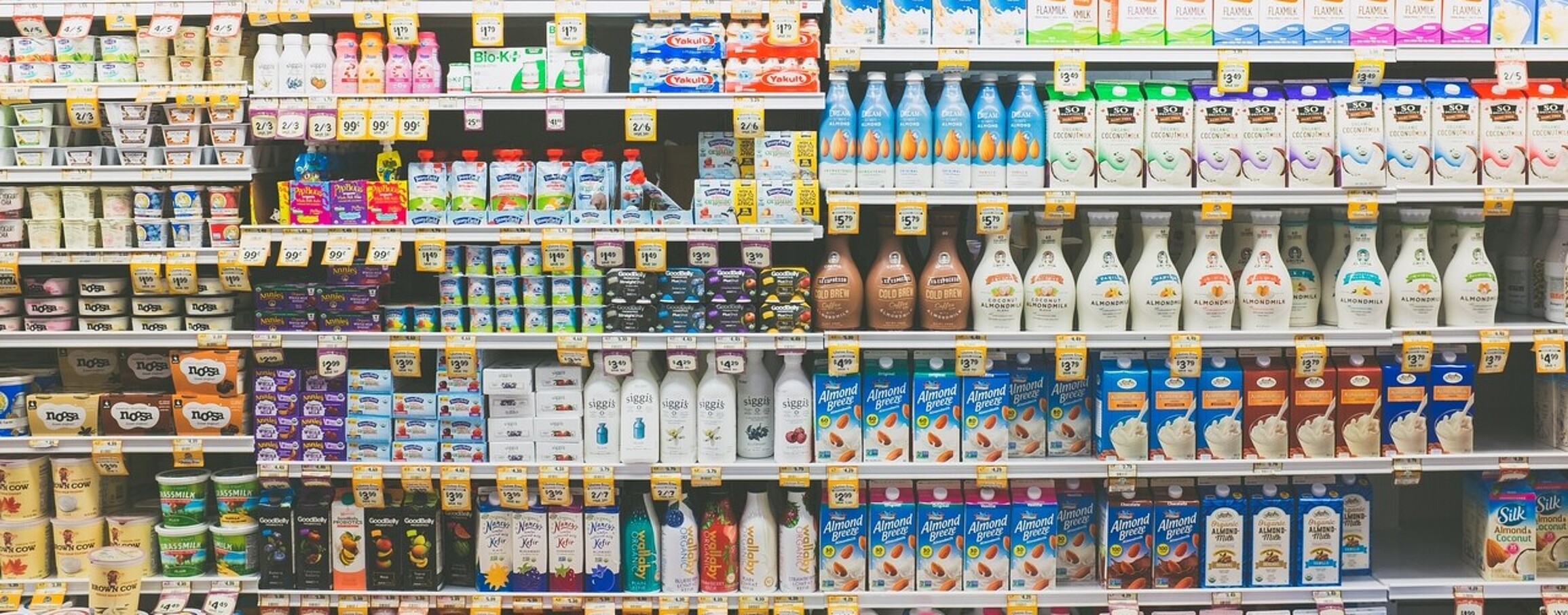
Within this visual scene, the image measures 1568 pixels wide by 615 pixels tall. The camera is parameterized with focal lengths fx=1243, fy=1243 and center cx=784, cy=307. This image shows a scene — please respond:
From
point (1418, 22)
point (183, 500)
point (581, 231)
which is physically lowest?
point (183, 500)

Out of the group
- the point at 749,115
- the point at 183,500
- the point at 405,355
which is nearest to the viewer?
the point at 749,115

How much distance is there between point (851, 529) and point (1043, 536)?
0.54 m

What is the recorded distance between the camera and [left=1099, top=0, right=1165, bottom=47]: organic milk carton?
3.40 metres

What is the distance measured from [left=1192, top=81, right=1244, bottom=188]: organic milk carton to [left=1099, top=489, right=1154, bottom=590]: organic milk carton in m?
0.91

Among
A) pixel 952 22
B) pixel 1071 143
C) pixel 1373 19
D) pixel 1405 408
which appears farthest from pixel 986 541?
pixel 1373 19

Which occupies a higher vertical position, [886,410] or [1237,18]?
[1237,18]

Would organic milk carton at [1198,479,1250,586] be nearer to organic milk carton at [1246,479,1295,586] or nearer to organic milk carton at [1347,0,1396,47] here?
organic milk carton at [1246,479,1295,586]

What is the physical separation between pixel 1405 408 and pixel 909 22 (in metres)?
1.77

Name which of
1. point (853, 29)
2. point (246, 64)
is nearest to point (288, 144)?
point (246, 64)

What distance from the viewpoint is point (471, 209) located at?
3.45 m

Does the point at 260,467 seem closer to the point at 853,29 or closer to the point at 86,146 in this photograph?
the point at 86,146

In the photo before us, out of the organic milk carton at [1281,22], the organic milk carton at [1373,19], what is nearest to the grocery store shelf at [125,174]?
the organic milk carton at [1281,22]

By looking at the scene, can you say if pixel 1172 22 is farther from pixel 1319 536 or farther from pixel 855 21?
Answer: pixel 1319 536

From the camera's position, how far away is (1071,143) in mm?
3400
